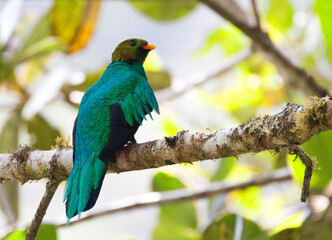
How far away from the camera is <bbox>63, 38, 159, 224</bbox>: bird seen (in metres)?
2.38

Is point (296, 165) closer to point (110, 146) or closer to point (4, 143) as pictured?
point (110, 146)

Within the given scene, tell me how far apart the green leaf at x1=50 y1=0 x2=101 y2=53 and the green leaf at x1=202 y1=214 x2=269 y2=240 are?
264 cm

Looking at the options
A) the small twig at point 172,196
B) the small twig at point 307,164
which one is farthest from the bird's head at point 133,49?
the small twig at point 307,164

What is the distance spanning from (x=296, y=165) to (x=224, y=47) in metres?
3.62

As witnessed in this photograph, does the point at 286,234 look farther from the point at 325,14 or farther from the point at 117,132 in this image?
the point at 325,14

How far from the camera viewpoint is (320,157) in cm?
285

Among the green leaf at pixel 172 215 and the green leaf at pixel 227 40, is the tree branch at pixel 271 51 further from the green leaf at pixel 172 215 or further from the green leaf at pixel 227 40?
the green leaf at pixel 227 40

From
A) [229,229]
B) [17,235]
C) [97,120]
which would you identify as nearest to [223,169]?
[229,229]

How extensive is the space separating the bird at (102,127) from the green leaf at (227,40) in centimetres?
312

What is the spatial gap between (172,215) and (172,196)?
23cm

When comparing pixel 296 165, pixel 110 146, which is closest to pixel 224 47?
pixel 296 165

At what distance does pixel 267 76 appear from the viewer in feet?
20.8

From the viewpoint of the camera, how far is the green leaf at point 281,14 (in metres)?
5.32

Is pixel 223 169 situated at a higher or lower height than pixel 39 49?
lower
